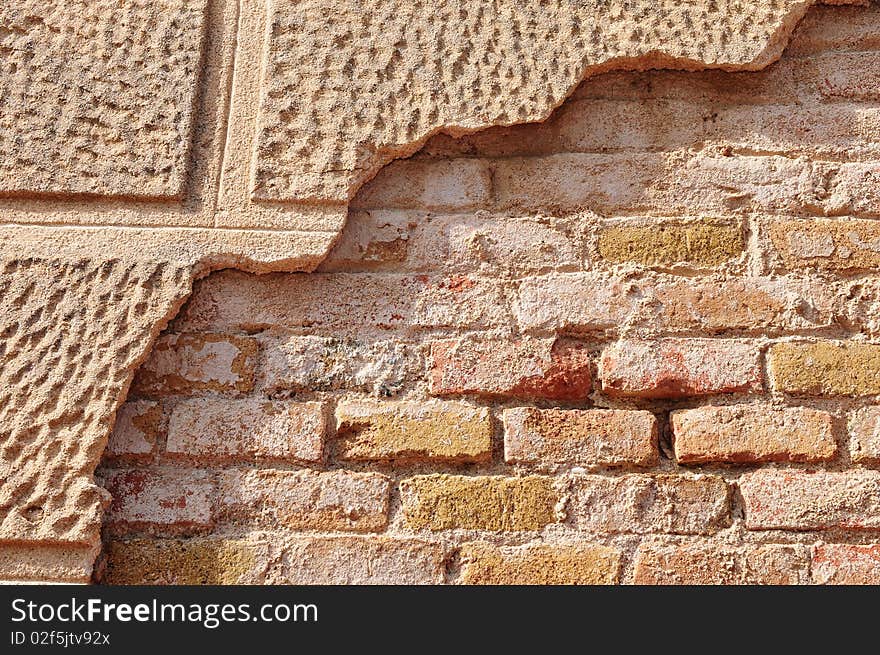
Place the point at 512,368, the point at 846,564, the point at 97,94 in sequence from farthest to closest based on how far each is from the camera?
the point at 97,94 < the point at 512,368 < the point at 846,564

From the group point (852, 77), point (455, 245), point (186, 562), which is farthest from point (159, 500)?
point (852, 77)

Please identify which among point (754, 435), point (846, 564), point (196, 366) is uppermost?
point (196, 366)

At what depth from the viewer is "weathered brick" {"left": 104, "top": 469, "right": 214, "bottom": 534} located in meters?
1.18

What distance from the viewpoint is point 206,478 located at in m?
1.20

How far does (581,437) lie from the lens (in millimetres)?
1211

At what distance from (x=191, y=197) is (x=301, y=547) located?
0.55 metres

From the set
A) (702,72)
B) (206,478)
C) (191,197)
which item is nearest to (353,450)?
(206,478)

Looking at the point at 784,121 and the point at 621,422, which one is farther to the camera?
the point at 784,121

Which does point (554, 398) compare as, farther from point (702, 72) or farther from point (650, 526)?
point (702, 72)

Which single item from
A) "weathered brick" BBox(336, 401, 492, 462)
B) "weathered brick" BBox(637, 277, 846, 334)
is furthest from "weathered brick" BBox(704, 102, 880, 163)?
"weathered brick" BBox(336, 401, 492, 462)

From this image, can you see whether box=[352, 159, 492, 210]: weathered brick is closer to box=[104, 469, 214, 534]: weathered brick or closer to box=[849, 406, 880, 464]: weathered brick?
box=[104, 469, 214, 534]: weathered brick

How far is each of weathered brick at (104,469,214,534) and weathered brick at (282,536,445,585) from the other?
0.45 ft

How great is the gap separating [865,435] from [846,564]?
0.18 meters

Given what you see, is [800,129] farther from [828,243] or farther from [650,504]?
[650,504]
